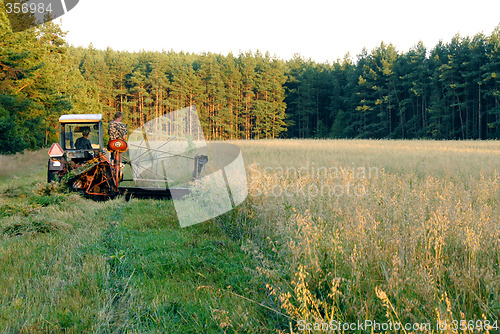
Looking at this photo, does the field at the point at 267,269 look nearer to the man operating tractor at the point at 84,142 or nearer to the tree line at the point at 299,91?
the man operating tractor at the point at 84,142

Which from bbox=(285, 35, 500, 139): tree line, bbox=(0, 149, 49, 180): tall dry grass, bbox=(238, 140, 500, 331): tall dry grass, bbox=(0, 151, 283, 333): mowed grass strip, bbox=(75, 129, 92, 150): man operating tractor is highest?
bbox=(285, 35, 500, 139): tree line

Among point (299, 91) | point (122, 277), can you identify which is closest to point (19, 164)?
point (122, 277)

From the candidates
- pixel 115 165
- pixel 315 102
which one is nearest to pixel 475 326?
pixel 115 165

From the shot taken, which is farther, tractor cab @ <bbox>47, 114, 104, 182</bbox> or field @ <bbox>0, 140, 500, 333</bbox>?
tractor cab @ <bbox>47, 114, 104, 182</bbox>

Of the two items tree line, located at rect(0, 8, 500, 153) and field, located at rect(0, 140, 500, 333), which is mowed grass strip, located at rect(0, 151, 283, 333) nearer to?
field, located at rect(0, 140, 500, 333)

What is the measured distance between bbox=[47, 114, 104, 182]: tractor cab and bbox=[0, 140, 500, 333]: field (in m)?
3.99

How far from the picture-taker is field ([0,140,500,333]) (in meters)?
2.93

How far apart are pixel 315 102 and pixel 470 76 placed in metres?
30.7

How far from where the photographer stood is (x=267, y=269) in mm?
3619

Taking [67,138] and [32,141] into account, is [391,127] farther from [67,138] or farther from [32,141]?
[67,138]

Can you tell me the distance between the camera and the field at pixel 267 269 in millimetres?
2934

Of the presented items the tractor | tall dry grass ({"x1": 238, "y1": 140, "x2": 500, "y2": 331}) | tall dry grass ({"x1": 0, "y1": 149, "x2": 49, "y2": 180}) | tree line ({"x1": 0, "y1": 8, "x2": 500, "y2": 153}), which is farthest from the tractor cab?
tree line ({"x1": 0, "y1": 8, "x2": 500, "y2": 153})

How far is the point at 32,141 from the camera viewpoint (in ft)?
78.3

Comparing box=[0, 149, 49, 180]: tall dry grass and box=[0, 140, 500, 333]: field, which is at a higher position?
box=[0, 149, 49, 180]: tall dry grass
